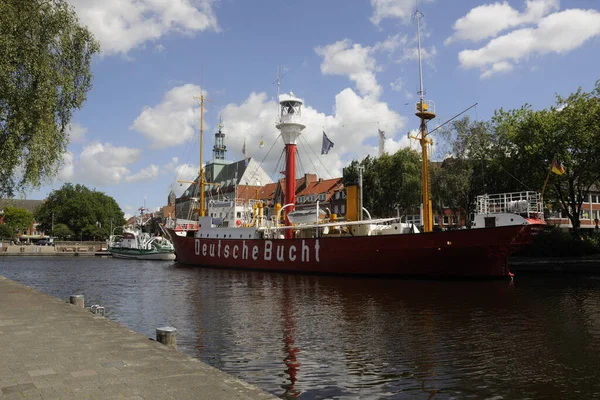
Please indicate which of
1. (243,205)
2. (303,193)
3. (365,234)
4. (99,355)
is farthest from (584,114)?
(303,193)

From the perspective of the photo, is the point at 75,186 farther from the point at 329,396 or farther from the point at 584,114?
the point at 329,396

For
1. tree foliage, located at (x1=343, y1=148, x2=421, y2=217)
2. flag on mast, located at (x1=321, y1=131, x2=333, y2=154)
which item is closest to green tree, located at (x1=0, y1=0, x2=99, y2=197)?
flag on mast, located at (x1=321, y1=131, x2=333, y2=154)

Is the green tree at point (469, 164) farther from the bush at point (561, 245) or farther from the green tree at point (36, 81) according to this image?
the green tree at point (36, 81)

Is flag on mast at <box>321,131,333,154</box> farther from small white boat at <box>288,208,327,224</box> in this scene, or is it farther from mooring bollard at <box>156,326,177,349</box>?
mooring bollard at <box>156,326,177,349</box>

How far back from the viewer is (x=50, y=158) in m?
17.0

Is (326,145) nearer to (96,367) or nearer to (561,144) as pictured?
(561,144)

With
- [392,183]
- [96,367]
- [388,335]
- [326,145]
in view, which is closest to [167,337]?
[96,367]

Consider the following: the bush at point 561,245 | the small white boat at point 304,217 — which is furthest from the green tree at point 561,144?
the small white boat at point 304,217

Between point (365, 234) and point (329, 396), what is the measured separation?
2647 centimetres

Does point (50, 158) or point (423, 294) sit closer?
point (50, 158)

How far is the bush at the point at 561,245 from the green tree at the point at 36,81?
112ft

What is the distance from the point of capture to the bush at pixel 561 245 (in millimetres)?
38969

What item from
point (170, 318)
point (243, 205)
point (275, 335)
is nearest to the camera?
point (275, 335)

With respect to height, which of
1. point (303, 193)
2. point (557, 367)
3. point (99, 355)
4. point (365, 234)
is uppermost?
point (303, 193)
